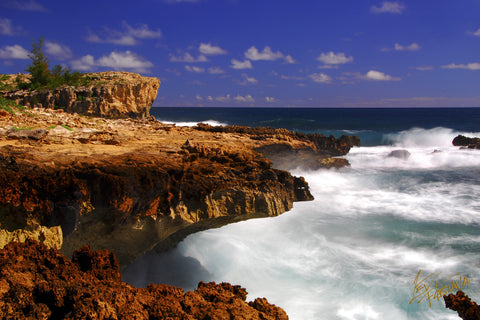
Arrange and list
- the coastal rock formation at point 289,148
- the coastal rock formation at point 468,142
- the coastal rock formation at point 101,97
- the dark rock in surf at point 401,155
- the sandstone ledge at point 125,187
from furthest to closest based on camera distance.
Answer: the coastal rock formation at point 468,142 < the dark rock in surf at point 401,155 < the coastal rock formation at point 101,97 < the coastal rock formation at point 289,148 < the sandstone ledge at point 125,187

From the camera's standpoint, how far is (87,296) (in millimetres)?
2881

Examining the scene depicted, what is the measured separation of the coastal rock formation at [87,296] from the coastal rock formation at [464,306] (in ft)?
7.80

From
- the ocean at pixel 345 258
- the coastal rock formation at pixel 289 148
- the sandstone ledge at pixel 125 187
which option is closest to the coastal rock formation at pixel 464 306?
the ocean at pixel 345 258

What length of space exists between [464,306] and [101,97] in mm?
13432

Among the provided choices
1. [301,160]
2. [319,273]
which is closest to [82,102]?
[301,160]

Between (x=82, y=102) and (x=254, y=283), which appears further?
(x=82, y=102)

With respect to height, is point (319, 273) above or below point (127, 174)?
below

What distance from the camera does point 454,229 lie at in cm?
959

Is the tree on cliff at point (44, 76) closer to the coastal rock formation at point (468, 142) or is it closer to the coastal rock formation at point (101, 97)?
the coastal rock formation at point (101, 97)

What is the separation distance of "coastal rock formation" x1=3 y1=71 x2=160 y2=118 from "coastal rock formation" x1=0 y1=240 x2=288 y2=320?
10560 mm

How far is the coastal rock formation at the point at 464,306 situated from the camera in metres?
3.83

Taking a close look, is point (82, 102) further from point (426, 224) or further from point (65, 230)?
point (426, 224)

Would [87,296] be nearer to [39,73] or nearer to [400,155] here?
[39,73]

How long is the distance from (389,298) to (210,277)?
367cm
